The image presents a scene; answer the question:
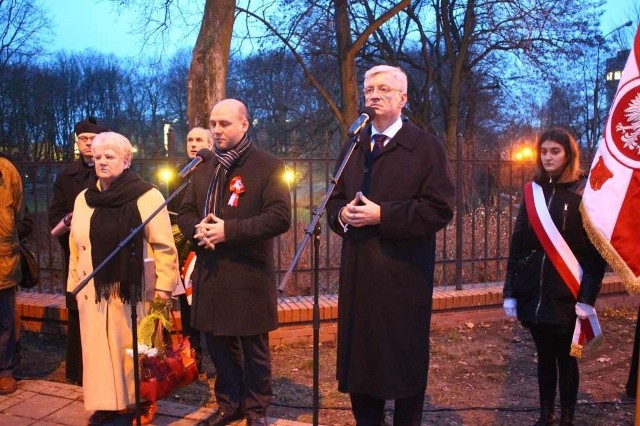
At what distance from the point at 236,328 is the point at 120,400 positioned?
32.9 inches

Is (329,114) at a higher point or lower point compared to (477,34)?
lower

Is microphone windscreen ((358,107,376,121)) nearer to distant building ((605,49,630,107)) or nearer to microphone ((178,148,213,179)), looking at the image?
microphone ((178,148,213,179))

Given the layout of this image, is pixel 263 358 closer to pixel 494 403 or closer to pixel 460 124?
pixel 494 403

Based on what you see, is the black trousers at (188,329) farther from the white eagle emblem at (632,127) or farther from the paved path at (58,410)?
the white eagle emblem at (632,127)

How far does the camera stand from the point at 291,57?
17172 mm

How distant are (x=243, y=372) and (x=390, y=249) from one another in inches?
57.1

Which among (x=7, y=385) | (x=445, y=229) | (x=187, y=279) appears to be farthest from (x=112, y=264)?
(x=445, y=229)

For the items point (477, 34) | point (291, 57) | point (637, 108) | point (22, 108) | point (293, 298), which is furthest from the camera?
point (22, 108)

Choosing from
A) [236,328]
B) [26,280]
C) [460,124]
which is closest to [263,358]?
[236,328]

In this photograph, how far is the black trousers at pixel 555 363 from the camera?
348cm

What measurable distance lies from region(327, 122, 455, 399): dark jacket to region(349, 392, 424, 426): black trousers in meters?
0.14

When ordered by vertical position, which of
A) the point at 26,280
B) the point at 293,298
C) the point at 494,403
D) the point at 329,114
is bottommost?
the point at 494,403

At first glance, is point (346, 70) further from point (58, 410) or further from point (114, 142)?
point (58, 410)

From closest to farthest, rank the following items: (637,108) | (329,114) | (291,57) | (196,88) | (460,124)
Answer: (637,108) < (196,88) < (291,57) < (329,114) < (460,124)
